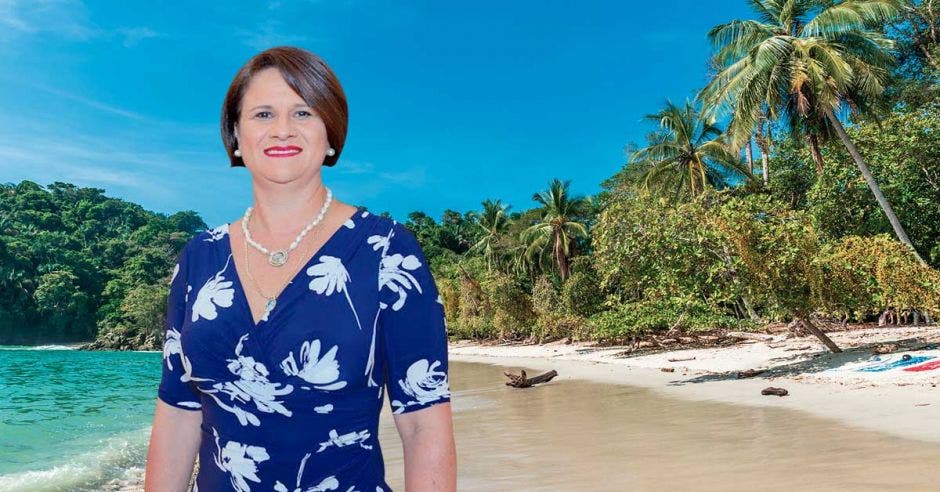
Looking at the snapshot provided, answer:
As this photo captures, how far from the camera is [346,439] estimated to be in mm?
1233

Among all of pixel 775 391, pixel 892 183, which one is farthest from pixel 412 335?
pixel 892 183

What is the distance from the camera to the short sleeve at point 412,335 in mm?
1239

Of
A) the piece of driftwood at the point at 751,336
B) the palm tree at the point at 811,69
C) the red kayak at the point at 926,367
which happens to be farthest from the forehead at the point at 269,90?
the piece of driftwood at the point at 751,336

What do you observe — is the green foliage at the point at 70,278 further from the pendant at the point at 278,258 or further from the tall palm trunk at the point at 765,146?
the pendant at the point at 278,258

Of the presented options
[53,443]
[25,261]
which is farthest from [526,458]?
[25,261]

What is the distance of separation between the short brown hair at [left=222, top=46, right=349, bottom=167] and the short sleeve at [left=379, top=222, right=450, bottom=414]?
0.35 metres

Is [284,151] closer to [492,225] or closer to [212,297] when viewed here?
[212,297]

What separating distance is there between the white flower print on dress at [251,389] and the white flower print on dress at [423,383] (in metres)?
0.22

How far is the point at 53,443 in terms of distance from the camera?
596 inches

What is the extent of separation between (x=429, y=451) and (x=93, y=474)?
11349mm

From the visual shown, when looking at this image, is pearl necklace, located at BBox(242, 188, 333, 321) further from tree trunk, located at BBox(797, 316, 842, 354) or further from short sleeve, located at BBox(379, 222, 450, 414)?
tree trunk, located at BBox(797, 316, 842, 354)

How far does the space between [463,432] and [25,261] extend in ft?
279

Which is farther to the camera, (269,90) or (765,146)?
(765,146)

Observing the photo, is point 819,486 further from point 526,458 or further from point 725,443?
point 526,458
